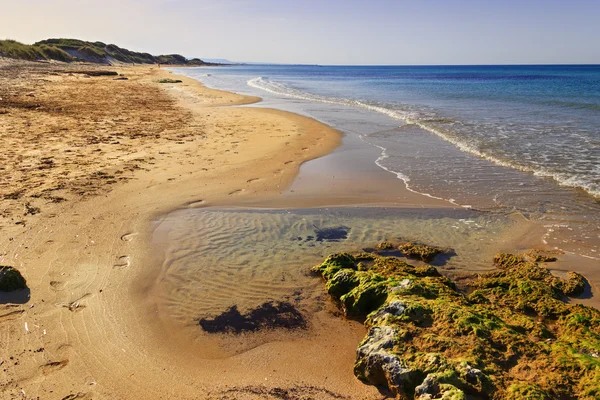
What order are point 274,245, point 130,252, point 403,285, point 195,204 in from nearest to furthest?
1. point 403,285
2. point 130,252
3. point 274,245
4. point 195,204

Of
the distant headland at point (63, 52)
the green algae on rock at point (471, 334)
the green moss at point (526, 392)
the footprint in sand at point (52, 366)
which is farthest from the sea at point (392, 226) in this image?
the distant headland at point (63, 52)

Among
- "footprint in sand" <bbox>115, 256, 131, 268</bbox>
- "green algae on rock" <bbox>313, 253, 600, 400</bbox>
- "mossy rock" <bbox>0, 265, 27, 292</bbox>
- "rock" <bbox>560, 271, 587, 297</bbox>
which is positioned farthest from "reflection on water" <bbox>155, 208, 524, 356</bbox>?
"mossy rock" <bbox>0, 265, 27, 292</bbox>

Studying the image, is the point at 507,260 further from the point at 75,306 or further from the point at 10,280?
the point at 10,280

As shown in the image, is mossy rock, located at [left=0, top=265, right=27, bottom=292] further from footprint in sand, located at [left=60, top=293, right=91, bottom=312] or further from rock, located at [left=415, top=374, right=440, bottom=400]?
rock, located at [left=415, top=374, right=440, bottom=400]

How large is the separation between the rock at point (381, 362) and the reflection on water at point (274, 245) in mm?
1185

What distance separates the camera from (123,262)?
637 centimetres

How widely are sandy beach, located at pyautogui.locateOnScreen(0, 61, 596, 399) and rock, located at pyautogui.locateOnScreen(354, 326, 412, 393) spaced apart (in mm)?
155

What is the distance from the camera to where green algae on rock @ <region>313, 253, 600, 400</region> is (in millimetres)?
3516

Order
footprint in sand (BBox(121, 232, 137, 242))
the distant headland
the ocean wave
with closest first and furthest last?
footprint in sand (BBox(121, 232, 137, 242)), the ocean wave, the distant headland

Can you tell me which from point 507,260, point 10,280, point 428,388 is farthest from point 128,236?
point 507,260

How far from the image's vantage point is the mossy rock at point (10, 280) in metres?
5.27

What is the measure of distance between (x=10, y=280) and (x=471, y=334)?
5951 mm

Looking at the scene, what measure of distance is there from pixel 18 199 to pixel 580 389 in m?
9.81

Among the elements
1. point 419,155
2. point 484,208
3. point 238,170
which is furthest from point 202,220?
point 419,155
